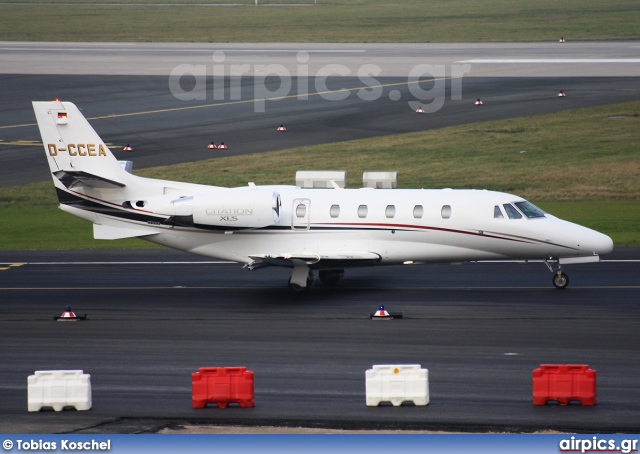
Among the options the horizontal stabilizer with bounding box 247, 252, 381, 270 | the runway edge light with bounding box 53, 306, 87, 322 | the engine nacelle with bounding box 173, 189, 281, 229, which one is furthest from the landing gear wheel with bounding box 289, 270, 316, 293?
the runway edge light with bounding box 53, 306, 87, 322

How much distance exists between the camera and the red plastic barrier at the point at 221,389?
62.8 feet

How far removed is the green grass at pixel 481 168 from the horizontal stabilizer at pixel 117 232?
29.9 feet

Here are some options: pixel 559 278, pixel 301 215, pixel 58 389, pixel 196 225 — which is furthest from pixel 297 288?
pixel 58 389

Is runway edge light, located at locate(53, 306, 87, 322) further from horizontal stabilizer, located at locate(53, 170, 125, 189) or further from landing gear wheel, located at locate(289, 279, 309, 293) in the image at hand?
landing gear wheel, located at locate(289, 279, 309, 293)

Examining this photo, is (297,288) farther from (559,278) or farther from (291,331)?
(559,278)

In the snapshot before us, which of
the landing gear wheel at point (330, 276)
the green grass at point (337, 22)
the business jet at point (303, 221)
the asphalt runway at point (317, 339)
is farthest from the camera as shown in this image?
the green grass at point (337, 22)

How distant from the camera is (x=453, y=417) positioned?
18.3 m

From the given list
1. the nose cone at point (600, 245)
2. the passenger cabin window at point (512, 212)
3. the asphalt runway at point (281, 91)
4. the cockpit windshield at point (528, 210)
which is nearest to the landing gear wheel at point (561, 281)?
the nose cone at point (600, 245)

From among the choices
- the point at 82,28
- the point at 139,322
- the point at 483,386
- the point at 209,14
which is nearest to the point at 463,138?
the point at 139,322

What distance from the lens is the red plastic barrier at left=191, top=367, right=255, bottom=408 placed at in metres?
19.2

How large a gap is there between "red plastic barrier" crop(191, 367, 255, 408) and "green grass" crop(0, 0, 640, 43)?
79.5 meters

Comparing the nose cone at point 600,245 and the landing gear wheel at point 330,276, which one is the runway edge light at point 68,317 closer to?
the landing gear wheel at point 330,276

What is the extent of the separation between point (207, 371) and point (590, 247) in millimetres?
14744

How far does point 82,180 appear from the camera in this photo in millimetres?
30969
